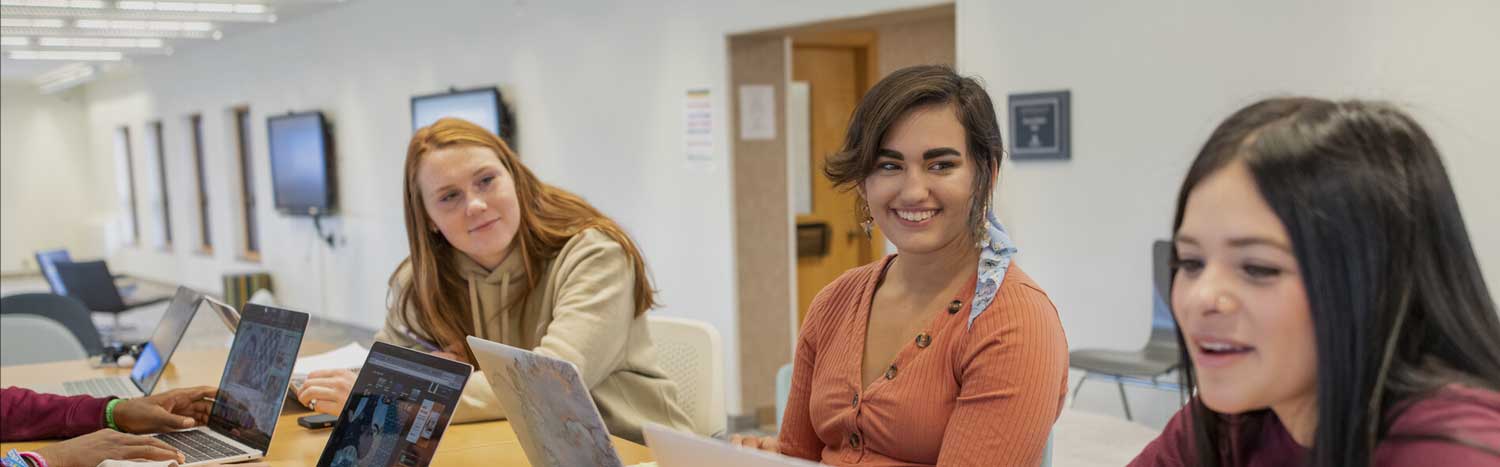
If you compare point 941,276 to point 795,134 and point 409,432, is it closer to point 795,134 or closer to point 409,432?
point 409,432

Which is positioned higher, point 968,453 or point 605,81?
point 605,81

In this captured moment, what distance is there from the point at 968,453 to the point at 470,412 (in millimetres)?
1190

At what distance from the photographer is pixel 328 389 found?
2.29m

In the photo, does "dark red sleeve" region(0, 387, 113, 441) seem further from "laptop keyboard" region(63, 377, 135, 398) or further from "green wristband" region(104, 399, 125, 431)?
"laptop keyboard" region(63, 377, 135, 398)

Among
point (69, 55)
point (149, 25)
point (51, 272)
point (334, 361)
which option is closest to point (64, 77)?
point (69, 55)

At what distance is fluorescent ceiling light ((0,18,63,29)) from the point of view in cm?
807

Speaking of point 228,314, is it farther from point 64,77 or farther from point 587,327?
point 64,77

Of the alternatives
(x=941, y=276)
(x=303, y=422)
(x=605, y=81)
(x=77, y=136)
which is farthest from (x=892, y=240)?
(x=77, y=136)

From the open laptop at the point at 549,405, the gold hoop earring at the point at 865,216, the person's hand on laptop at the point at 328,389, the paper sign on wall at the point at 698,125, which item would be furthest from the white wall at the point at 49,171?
the gold hoop earring at the point at 865,216

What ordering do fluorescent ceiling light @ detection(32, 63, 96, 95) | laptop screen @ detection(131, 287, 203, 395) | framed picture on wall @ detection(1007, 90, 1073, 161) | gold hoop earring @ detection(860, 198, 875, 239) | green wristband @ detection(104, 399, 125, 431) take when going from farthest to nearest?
1. fluorescent ceiling light @ detection(32, 63, 96, 95)
2. framed picture on wall @ detection(1007, 90, 1073, 161)
3. laptop screen @ detection(131, 287, 203, 395)
4. green wristband @ detection(104, 399, 125, 431)
5. gold hoop earring @ detection(860, 198, 875, 239)

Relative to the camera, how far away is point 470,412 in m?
2.41

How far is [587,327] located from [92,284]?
7356 mm

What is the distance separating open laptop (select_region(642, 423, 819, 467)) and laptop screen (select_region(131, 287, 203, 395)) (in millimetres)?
1940

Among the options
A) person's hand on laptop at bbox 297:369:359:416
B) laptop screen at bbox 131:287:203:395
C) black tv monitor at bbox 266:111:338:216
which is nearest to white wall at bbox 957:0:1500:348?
person's hand on laptop at bbox 297:369:359:416
